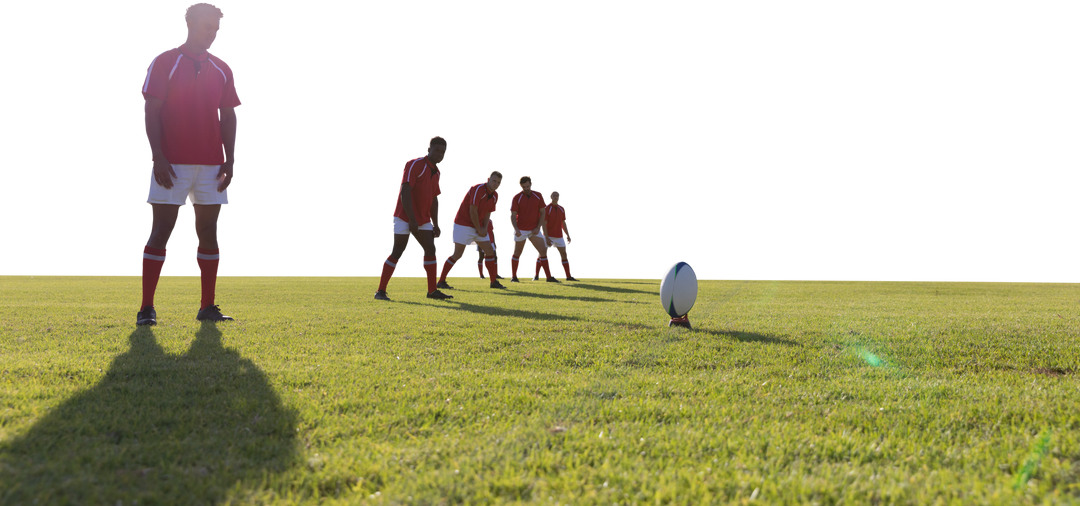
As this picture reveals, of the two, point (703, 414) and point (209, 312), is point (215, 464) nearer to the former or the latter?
point (703, 414)

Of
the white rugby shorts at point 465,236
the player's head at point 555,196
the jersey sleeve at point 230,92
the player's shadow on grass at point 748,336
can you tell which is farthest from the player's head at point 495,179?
the player's shadow on grass at point 748,336

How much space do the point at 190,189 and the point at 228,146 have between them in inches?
20.5

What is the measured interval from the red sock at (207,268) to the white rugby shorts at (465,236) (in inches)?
275

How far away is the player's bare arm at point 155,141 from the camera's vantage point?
5.04 metres

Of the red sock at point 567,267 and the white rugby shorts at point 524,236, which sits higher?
the white rugby shorts at point 524,236

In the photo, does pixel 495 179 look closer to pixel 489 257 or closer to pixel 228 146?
pixel 489 257

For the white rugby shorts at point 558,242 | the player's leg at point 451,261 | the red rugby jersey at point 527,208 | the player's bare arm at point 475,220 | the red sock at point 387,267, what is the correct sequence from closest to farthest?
the red sock at point 387,267, the player's leg at point 451,261, the player's bare arm at point 475,220, the red rugby jersey at point 527,208, the white rugby shorts at point 558,242

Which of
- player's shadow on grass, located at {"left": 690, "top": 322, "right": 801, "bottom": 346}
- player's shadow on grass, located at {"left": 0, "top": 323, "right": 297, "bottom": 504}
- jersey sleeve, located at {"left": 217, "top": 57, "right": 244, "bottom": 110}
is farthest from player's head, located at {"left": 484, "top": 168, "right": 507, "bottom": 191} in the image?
player's shadow on grass, located at {"left": 0, "top": 323, "right": 297, "bottom": 504}

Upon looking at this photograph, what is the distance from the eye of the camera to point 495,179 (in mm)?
11844

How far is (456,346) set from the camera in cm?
405

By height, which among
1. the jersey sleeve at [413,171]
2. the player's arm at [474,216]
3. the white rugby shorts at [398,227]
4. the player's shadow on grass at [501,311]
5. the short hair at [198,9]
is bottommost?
the player's shadow on grass at [501,311]

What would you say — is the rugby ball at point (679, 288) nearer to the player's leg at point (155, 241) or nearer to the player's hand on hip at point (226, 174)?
the player's hand on hip at point (226, 174)

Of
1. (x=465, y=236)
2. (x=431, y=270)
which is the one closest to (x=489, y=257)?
(x=465, y=236)

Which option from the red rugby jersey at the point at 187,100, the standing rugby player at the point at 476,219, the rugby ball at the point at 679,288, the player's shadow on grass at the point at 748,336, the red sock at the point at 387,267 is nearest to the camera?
the player's shadow on grass at the point at 748,336
